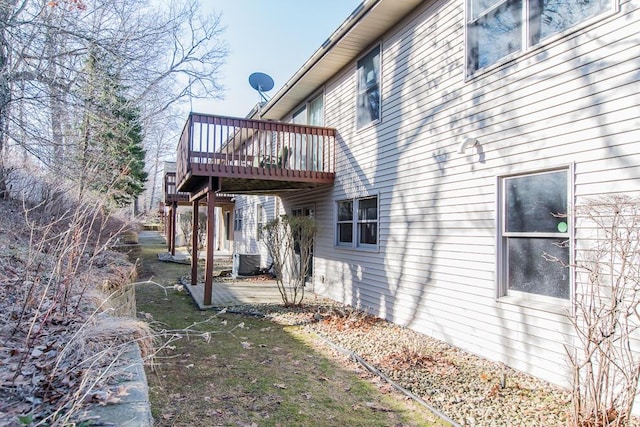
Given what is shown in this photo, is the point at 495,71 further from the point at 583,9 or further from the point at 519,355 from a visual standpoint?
the point at 519,355

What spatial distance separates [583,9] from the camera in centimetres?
407

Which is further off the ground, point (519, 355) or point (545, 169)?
point (545, 169)

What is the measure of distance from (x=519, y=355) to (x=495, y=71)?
3.36m

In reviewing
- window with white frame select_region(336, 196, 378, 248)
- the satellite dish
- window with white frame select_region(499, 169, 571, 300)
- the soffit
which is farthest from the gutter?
window with white frame select_region(499, 169, 571, 300)

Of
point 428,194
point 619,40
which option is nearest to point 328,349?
point 428,194

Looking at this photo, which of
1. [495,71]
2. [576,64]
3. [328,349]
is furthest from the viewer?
[328,349]

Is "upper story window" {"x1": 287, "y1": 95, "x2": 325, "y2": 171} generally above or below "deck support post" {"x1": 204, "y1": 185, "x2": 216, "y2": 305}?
above

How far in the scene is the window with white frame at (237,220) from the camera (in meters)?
19.3

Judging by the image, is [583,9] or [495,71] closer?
[583,9]

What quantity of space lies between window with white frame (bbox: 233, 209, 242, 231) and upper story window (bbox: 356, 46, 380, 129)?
39.0ft

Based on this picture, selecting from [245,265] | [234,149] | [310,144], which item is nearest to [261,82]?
[310,144]

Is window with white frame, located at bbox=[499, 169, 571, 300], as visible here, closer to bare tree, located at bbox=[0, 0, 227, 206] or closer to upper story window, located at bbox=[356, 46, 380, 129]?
upper story window, located at bbox=[356, 46, 380, 129]

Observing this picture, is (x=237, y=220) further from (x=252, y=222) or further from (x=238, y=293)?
(x=238, y=293)

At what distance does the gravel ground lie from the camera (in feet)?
11.9
